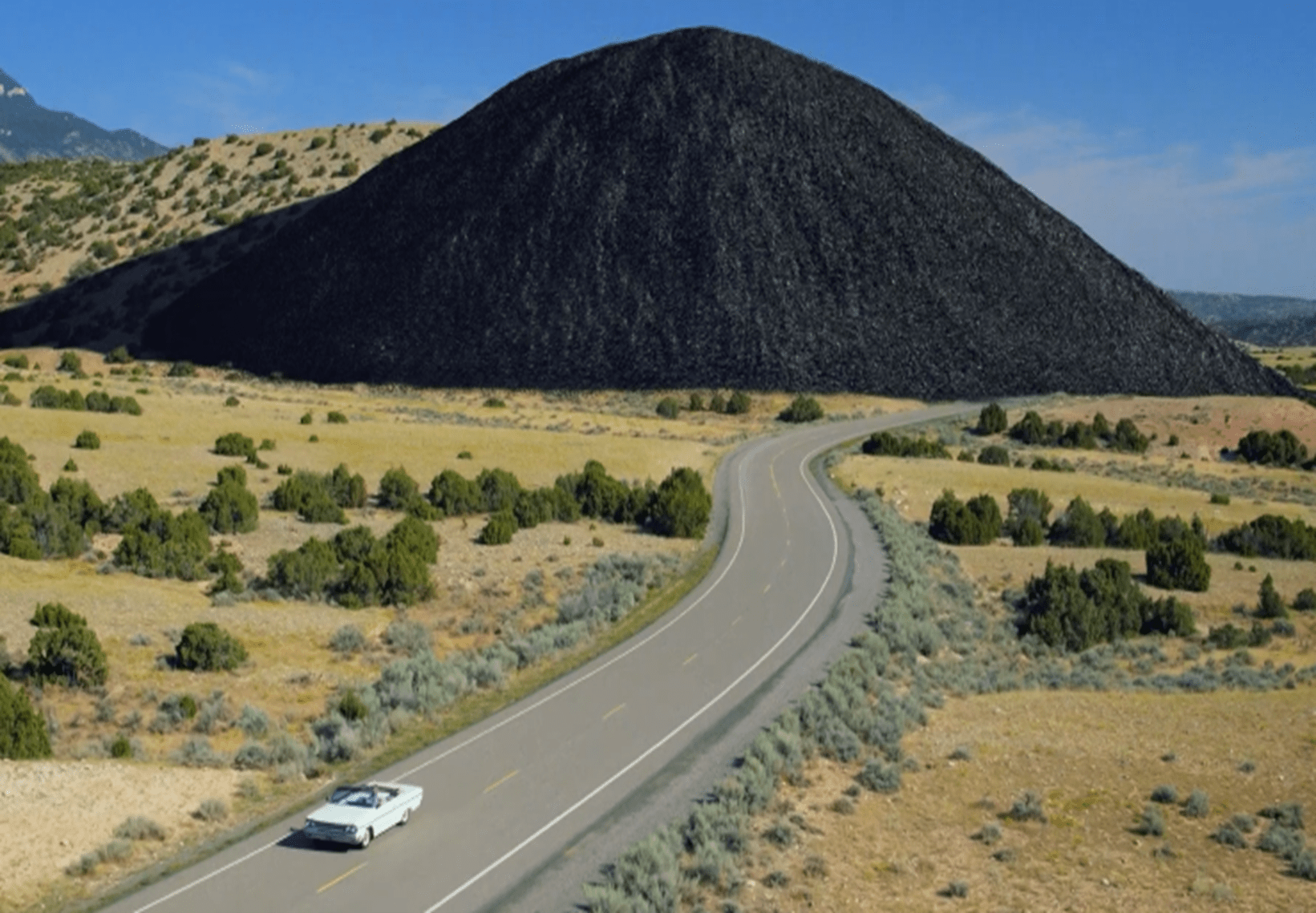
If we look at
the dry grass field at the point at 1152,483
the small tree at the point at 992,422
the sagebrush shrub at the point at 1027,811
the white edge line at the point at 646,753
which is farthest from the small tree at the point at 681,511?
the small tree at the point at 992,422

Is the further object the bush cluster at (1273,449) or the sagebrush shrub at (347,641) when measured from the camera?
the bush cluster at (1273,449)

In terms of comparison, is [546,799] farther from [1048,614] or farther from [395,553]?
[1048,614]

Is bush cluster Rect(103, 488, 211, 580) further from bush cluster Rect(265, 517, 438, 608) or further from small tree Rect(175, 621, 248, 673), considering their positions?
small tree Rect(175, 621, 248, 673)

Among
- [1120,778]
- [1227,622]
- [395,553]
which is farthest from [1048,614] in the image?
[395,553]

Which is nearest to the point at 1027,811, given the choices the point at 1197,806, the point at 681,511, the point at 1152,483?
the point at 1197,806

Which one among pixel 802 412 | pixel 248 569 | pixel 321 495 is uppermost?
pixel 802 412

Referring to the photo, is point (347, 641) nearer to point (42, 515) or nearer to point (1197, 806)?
point (42, 515)

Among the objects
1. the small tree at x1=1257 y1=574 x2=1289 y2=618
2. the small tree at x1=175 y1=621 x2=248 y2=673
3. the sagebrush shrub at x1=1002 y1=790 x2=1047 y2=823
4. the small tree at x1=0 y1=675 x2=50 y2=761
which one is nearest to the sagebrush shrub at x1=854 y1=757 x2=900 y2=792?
the sagebrush shrub at x1=1002 y1=790 x2=1047 y2=823

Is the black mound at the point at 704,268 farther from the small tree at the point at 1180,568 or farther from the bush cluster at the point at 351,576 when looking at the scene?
the bush cluster at the point at 351,576
